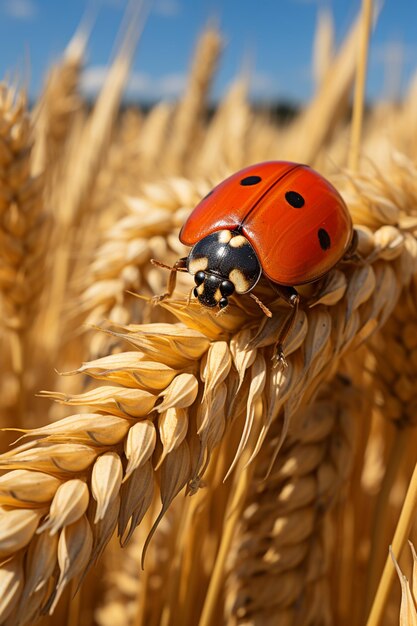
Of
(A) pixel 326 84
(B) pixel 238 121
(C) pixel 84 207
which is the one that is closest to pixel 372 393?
(A) pixel 326 84

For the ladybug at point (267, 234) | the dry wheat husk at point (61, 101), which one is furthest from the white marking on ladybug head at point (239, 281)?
the dry wheat husk at point (61, 101)

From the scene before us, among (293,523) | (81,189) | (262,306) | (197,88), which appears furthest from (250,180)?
(197,88)

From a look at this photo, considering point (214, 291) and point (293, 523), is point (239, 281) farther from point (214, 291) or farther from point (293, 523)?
point (293, 523)

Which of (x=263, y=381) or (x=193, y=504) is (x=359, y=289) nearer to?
(x=263, y=381)

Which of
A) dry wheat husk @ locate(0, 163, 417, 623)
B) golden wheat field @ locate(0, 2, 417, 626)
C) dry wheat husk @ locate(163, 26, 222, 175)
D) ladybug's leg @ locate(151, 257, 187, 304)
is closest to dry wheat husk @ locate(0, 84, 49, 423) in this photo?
golden wheat field @ locate(0, 2, 417, 626)

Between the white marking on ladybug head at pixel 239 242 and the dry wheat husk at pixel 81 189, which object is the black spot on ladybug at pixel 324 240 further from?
the dry wheat husk at pixel 81 189

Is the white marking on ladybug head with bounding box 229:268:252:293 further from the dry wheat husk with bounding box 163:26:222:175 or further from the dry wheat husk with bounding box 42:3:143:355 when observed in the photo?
the dry wheat husk with bounding box 163:26:222:175

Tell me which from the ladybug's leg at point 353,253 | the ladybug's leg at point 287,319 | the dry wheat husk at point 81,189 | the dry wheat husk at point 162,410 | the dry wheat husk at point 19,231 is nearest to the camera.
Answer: the dry wheat husk at point 162,410
